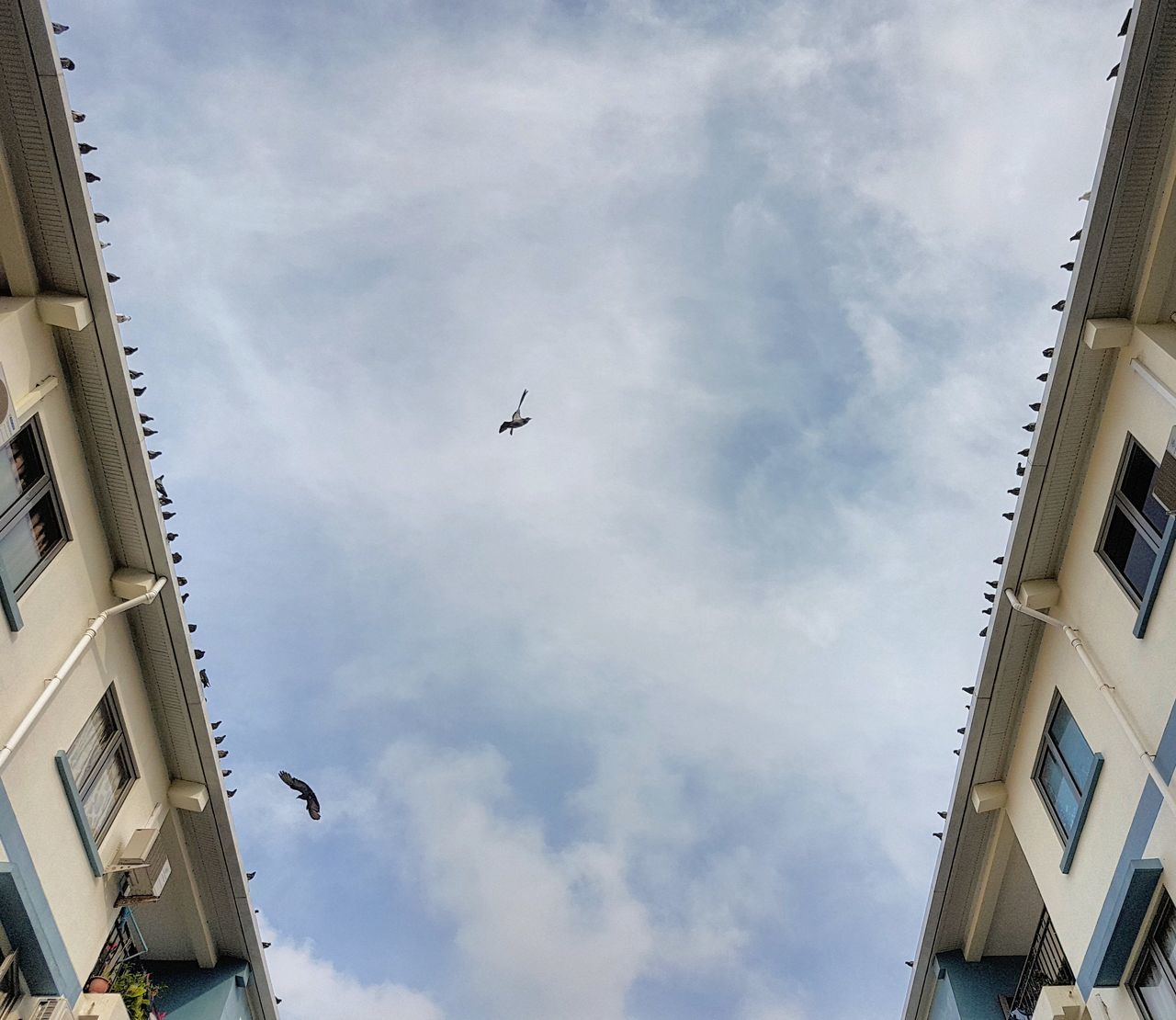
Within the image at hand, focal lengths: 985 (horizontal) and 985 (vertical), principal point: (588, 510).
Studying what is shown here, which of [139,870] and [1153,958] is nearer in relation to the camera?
[1153,958]

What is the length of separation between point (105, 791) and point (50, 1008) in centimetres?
332

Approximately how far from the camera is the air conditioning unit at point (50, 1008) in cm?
1243

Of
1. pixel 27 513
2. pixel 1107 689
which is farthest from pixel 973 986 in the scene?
pixel 27 513

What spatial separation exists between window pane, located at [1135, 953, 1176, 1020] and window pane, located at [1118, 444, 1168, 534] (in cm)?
567

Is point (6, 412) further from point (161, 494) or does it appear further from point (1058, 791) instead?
point (1058, 791)

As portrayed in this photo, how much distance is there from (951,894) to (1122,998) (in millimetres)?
5341

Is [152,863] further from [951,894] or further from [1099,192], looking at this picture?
[1099,192]

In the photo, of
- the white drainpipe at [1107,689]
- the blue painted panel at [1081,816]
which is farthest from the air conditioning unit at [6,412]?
the blue painted panel at [1081,816]

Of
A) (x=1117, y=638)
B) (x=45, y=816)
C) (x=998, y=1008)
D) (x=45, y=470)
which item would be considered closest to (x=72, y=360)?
(x=45, y=470)

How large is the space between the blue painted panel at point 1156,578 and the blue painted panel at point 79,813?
14.5 meters

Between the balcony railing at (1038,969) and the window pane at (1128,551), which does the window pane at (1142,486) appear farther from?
the balcony railing at (1038,969)

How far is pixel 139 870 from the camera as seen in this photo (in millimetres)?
15070

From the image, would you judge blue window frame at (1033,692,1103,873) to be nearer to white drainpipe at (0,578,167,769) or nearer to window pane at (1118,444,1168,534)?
window pane at (1118,444,1168,534)

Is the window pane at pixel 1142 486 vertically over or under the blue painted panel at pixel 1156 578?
over
